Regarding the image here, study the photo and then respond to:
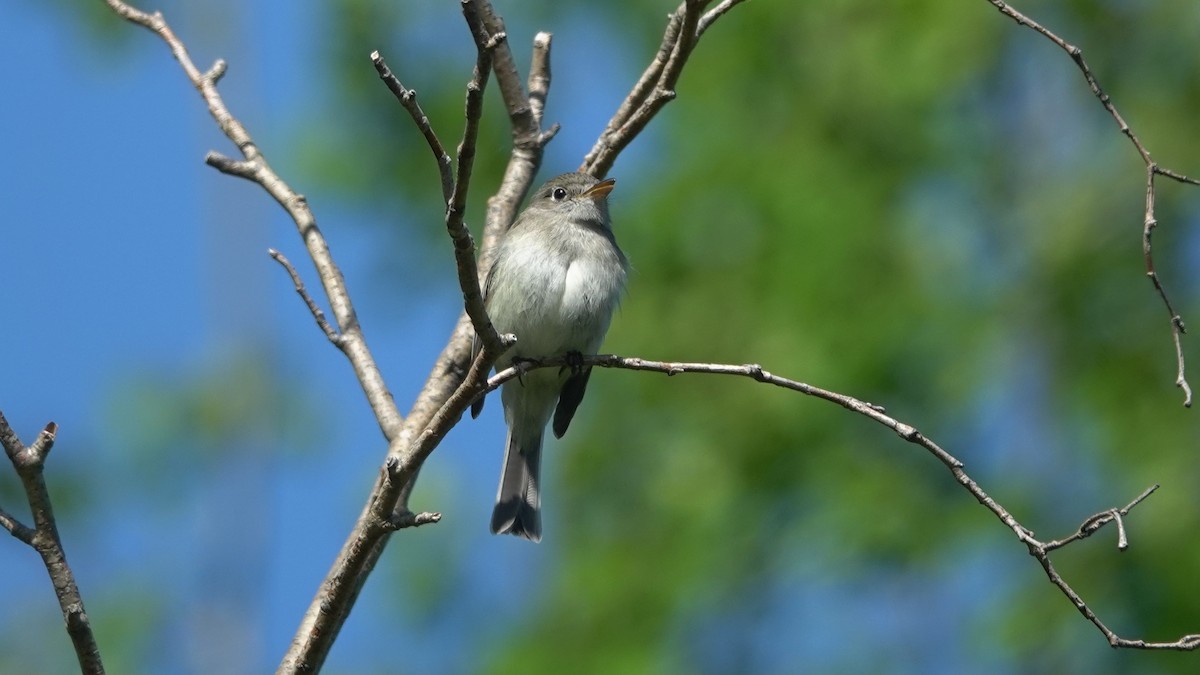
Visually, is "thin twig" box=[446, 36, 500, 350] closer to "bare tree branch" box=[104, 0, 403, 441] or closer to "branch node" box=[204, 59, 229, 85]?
"bare tree branch" box=[104, 0, 403, 441]

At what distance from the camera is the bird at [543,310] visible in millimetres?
4926

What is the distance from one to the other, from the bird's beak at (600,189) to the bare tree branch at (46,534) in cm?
279

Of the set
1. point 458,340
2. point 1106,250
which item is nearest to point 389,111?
point 1106,250

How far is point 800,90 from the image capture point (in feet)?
29.5

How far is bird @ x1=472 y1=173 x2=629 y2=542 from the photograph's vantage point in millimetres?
4926

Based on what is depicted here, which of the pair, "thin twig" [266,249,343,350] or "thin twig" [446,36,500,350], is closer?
"thin twig" [446,36,500,350]

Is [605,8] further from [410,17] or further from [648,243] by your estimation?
[648,243]

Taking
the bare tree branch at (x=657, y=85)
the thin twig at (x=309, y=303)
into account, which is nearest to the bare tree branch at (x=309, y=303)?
the thin twig at (x=309, y=303)

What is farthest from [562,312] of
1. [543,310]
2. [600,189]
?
[600,189]

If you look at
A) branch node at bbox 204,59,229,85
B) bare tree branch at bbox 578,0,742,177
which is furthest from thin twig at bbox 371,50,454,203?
branch node at bbox 204,59,229,85

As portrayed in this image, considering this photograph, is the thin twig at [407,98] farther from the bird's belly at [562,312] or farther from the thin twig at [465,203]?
the bird's belly at [562,312]

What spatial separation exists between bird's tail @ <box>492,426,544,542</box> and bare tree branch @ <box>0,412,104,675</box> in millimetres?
2431

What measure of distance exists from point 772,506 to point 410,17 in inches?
172

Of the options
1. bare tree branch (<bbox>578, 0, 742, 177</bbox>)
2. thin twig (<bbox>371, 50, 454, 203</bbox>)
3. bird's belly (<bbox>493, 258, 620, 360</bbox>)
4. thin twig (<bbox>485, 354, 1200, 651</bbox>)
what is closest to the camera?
thin twig (<bbox>371, 50, 454, 203</bbox>)
